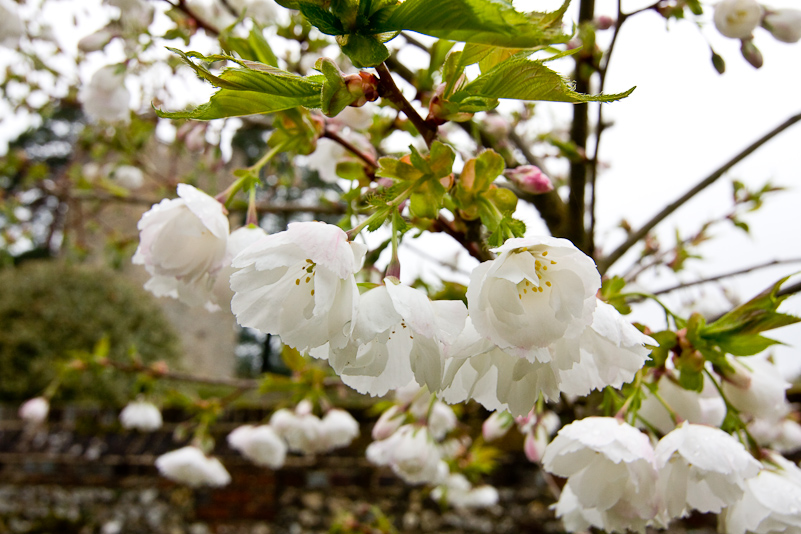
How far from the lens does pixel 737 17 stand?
0.69 m

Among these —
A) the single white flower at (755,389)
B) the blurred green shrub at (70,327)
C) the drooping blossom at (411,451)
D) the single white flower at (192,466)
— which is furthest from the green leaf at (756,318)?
the blurred green shrub at (70,327)

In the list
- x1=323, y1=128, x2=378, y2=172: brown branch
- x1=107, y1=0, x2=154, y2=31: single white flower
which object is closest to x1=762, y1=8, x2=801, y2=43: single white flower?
x1=323, y1=128, x2=378, y2=172: brown branch

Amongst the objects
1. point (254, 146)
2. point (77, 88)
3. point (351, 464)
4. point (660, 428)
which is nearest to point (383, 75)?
Result: point (660, 428)

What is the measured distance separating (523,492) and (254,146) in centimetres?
888

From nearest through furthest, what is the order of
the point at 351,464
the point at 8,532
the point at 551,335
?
1. the point at 551,335
2. the point at 8,532
3. the point at 351,464

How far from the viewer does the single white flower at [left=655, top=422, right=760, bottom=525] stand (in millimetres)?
423

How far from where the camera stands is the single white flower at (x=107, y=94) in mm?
899

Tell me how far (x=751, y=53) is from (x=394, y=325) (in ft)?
Result: 2.38

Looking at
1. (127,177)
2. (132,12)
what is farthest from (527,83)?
(127,177)

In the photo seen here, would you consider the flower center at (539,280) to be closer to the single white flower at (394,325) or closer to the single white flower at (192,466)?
the single white flower at (394,325)

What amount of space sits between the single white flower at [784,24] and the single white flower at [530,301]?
25.4 inches

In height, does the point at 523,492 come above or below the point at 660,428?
below

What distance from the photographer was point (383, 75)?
34 centimetres

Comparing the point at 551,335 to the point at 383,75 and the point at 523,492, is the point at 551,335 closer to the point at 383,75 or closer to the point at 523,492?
the point at 383,75
